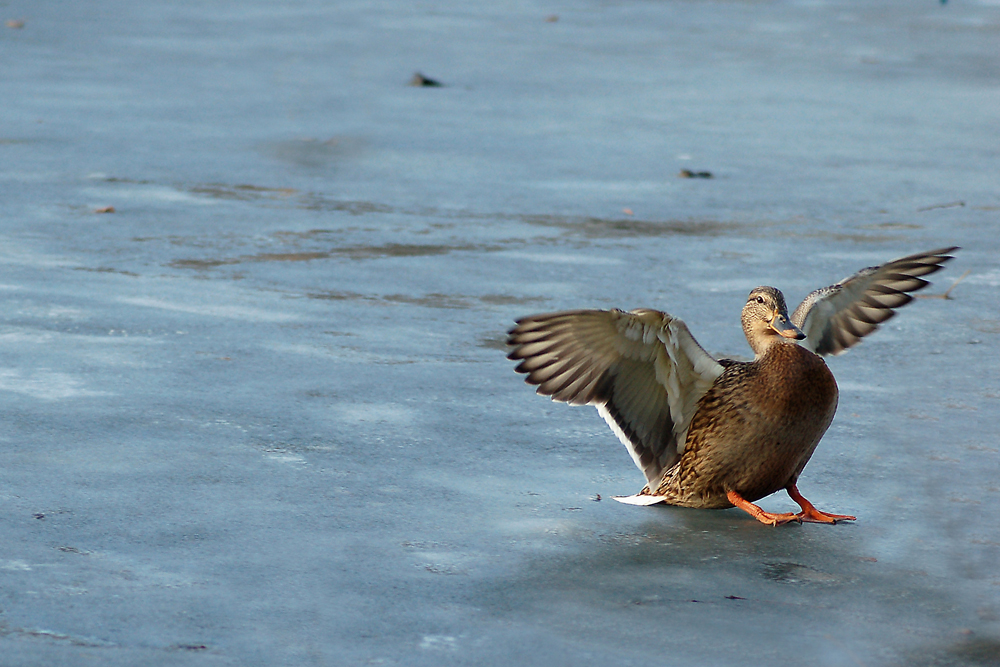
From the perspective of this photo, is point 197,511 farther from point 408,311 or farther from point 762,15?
point 762,15

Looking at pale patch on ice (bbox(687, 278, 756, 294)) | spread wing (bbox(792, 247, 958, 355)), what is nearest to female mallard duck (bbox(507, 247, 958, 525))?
spread wing (bbox(792, 247, 958, 355))

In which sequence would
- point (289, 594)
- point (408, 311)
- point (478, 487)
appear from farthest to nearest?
point (408, 311)
point (478, 487)
point (289, 594)

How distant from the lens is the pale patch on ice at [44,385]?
17.1 ft

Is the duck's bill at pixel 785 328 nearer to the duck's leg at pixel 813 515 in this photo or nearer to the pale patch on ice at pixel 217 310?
the duck's leg at pixel 813 515

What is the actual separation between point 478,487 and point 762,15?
1521cm

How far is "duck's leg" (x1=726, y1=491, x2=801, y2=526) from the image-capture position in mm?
4328

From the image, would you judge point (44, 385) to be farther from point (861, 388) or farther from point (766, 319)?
point (861, 388)

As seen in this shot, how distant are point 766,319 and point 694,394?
33 cm

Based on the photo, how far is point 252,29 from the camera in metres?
16.1

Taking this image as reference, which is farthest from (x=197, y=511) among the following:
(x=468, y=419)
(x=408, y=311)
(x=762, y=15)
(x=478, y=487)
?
(x=762, y=15)

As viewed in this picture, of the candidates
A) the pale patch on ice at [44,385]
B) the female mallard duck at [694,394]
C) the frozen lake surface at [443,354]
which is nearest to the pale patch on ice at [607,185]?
the frozen lake surface at [443,354]

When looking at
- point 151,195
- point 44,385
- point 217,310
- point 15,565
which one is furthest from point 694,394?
point 151,195

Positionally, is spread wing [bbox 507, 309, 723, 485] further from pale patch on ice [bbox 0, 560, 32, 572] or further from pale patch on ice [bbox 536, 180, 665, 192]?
pale patch on ice [bbox 536, 180, 665, 192]

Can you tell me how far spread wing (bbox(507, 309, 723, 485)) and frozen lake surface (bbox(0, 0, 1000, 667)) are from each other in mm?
206
